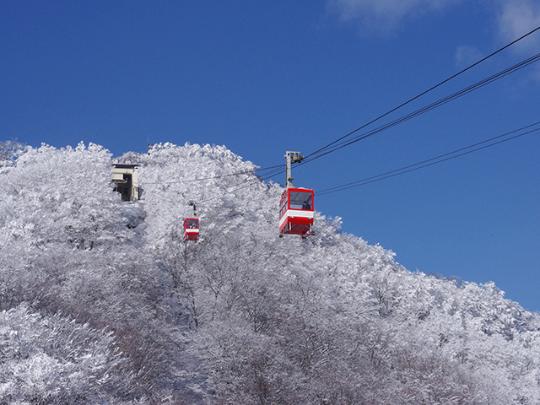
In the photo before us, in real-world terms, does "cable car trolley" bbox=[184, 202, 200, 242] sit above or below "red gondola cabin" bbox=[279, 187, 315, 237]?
above

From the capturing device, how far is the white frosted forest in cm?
3275

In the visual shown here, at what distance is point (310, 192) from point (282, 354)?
81.8 ft

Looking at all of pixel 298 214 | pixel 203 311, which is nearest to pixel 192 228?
pixel 203 311

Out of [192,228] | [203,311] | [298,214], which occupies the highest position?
[192,228]

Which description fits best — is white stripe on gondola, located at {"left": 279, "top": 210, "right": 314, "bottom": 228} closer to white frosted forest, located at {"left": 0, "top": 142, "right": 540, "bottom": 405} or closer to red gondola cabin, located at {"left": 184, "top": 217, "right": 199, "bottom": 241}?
white frosted forest, located at {"left": 0, "top": 142, "right": 540, "bottom": 405}

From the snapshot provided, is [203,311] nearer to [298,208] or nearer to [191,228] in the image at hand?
[191,228]

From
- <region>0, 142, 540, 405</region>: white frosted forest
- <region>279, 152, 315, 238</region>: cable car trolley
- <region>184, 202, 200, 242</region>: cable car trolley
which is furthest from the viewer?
<region>184, 202, 200, 242</region>: cable car trolley

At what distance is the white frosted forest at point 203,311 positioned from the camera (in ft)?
107

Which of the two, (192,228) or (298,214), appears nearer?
(298,214)

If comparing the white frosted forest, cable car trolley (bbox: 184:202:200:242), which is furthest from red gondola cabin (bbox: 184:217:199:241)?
the white frosted forest

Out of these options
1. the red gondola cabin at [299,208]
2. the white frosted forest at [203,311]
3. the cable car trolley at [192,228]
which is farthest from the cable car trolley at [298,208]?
the cable car trolley at [192,228]

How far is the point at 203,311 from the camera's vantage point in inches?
2016

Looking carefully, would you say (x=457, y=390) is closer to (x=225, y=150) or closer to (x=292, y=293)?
(x=292, y=293)

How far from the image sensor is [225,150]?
104 meters
